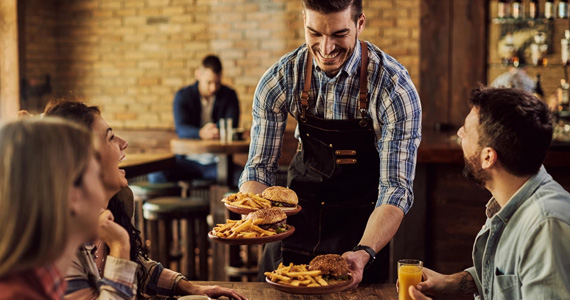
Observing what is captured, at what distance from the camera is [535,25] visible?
20.6 ft

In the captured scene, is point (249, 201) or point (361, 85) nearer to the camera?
point (249, 201)

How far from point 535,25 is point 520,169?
4634 millimetres

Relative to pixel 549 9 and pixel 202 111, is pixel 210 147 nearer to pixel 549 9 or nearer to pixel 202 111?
pixel 202 111

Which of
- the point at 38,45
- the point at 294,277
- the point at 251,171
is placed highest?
the point at 38,45

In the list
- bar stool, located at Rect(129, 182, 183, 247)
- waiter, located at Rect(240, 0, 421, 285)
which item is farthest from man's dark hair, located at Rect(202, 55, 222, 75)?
waiter, located at Rect(240, 0, 421, 285)

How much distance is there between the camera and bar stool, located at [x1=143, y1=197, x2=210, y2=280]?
16.3 ft

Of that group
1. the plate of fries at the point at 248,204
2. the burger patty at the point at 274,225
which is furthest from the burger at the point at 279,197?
the burger patty at the point at 274,225

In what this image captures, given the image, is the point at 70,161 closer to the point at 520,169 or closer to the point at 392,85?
the point at 520,169

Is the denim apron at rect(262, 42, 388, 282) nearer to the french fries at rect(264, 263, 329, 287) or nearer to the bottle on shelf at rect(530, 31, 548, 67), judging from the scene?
the french fries at rect(264, 263, 329, 287)

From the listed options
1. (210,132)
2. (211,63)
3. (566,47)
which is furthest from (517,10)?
(210,132)

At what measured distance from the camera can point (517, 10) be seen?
6145 millimetres

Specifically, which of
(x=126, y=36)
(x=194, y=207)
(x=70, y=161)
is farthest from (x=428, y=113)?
(x=70, y=161)

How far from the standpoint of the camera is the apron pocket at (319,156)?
9.21 feet

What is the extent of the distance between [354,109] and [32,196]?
5.76ft
